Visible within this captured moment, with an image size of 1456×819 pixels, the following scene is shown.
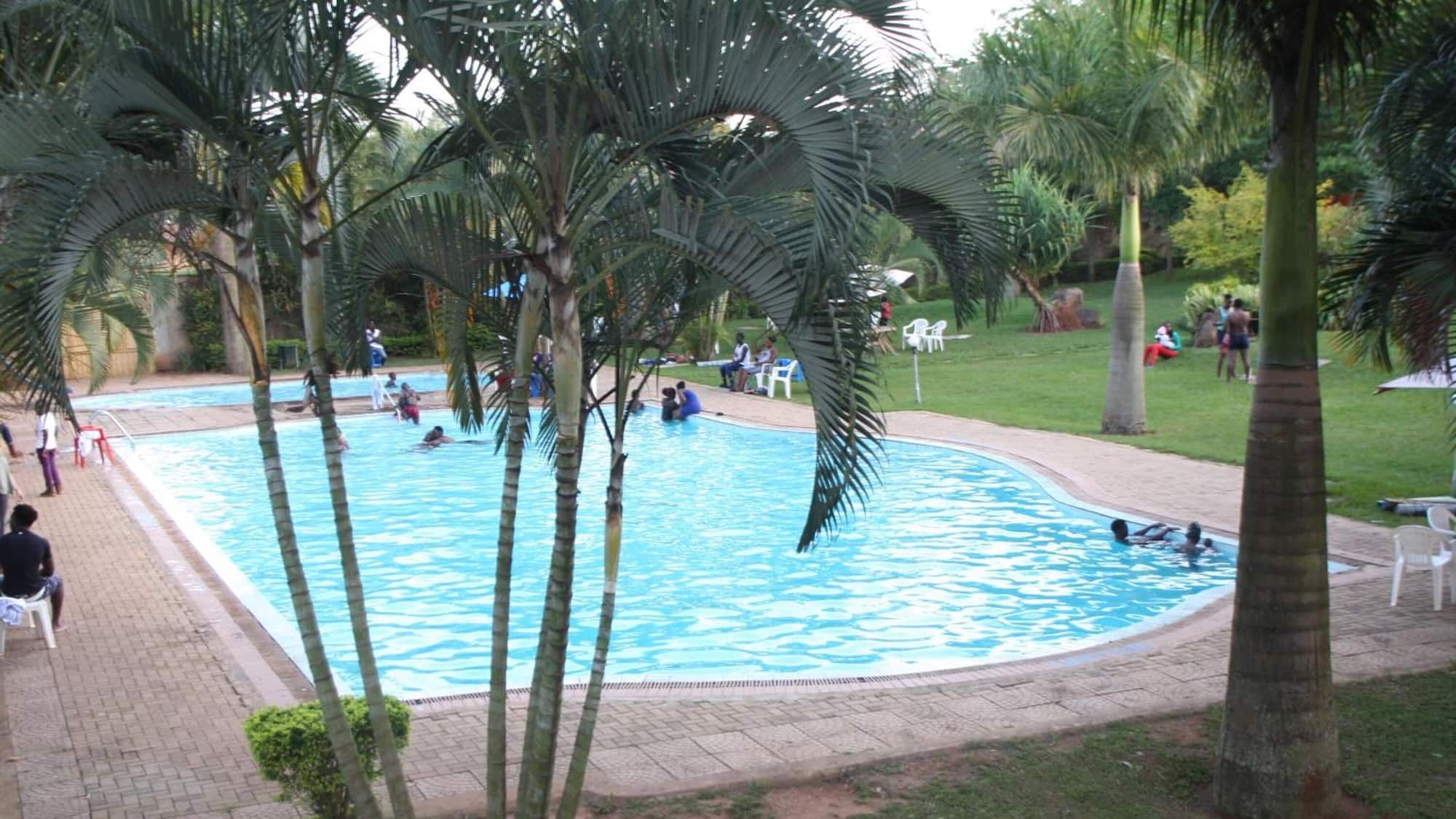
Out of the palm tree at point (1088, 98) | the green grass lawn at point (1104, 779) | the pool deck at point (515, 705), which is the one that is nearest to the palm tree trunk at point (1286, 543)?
the green grass lawn at point (1104, 779)

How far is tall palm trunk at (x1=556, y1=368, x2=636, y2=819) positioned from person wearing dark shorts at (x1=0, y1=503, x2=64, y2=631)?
6.37 meters

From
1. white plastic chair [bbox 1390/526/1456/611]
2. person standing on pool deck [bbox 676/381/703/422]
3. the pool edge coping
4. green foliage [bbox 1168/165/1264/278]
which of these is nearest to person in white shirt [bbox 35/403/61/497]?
the pool edge coping

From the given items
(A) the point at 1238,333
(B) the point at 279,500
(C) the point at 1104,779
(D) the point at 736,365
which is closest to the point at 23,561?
(B) the point at 279,500

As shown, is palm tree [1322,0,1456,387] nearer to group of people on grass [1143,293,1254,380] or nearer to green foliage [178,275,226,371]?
group of people on grass [1143,293,1254,380]

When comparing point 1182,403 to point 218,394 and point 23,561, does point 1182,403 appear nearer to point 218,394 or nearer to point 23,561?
point 23,561

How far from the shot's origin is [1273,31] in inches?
222

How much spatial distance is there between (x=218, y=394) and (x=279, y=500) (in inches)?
1175

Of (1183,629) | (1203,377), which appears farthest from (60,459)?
(1203,377)

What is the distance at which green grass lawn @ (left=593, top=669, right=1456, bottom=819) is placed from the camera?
5953 millimetres

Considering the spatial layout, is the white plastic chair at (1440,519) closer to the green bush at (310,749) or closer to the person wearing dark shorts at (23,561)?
the green bush at (310,749)

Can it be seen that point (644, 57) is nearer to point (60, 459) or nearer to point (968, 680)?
point (968, 680)

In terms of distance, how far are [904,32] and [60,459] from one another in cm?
2038

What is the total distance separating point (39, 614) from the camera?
31.4 feet

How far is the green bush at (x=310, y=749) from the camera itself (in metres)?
5.50
